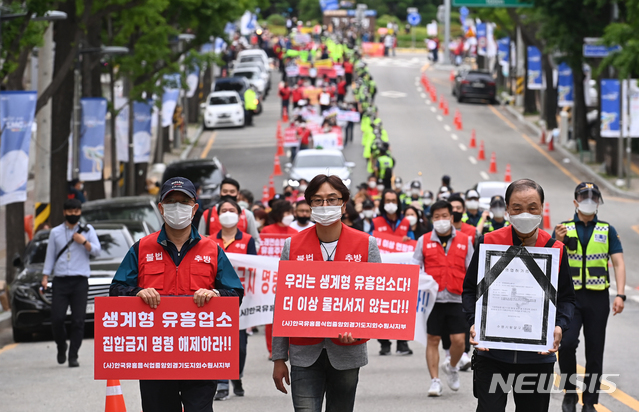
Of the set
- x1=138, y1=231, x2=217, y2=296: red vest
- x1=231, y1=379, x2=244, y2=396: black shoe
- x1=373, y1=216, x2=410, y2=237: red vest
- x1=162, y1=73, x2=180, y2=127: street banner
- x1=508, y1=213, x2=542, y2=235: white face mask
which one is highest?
x1=162, y1=73, x2=180, y2=127: street banner

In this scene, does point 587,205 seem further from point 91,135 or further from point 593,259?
point 91,135

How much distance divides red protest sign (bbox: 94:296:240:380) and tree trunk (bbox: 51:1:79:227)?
50.7ft

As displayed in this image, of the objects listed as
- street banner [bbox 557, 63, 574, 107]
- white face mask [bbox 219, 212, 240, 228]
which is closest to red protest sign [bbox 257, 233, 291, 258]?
white face mask [bbox 219, 212, 240, 228]

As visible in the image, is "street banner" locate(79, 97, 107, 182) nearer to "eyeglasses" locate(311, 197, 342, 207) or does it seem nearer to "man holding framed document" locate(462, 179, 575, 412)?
"eyeglasses" locate(311, 197, 342, 207)

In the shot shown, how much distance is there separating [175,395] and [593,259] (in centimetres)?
407

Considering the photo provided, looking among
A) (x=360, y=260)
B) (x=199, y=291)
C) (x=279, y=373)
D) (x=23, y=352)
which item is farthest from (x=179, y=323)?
(x=23, y=352)

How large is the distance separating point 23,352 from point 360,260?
857 centimetres

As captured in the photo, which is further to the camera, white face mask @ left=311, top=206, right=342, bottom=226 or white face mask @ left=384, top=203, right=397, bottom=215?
white face mask @ left=384, top=203, right=397, bottom=215

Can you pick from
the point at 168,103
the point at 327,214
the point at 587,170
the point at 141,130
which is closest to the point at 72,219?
the point at 327,214

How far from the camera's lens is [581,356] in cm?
1203

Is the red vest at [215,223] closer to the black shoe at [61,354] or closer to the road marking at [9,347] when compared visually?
the black shoe at [61,354]

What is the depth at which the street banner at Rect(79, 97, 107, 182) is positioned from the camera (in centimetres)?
2262

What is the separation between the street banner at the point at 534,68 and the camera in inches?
1705

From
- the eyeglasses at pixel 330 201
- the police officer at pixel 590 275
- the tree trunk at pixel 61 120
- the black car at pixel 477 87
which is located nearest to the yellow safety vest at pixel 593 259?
the police officer at pixel 590 275
